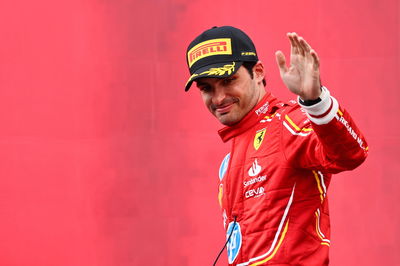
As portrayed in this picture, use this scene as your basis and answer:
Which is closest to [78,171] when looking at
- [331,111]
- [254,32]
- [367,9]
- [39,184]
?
[39,184]

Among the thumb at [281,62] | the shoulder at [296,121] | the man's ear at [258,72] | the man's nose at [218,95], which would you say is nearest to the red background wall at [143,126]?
the man's ear at [258,72]

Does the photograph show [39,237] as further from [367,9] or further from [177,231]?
[367,9]

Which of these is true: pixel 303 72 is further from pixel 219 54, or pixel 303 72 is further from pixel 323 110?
pixel 219 54

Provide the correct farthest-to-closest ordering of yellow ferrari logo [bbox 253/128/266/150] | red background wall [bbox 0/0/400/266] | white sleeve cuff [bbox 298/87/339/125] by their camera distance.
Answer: red background wall [bbox 0/0/400/266] → yellow ferrari logo [bbox 253/128/266/150] → white sleeve cuff [bbox 298/87/339/125]

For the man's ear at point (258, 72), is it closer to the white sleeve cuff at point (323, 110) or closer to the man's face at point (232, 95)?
the man's face at point (232, 95)

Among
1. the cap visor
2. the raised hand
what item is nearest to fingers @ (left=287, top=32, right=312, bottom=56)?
the raised hand

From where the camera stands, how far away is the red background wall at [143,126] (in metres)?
4.06

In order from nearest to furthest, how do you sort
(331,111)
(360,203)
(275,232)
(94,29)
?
1. (331,111)
2. (275,232)
3. (360,203)
4. (94,29)

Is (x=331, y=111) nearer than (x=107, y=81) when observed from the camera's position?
Yes

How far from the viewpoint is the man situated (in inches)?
64.8

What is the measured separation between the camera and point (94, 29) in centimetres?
430

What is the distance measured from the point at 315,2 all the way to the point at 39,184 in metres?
2.29

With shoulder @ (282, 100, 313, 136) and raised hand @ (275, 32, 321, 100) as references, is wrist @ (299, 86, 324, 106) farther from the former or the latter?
shoulder @ (282, 100, 313, 136)

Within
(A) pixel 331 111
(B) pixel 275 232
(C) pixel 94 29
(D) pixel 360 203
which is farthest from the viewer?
(C) pixel 94 29
